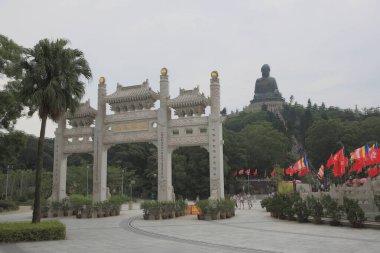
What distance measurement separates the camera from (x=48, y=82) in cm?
1698

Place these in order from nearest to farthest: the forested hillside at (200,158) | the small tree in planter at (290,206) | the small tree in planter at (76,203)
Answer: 1. the small tree in planter at (290,206)
2. the small tree in planter at (76,203)
3. the forested hillside at (200,158)

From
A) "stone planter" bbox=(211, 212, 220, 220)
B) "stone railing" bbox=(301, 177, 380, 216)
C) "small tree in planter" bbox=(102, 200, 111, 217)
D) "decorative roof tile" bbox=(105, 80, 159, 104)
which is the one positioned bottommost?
"stone planter" bbox=(211, 212, 220, 220)

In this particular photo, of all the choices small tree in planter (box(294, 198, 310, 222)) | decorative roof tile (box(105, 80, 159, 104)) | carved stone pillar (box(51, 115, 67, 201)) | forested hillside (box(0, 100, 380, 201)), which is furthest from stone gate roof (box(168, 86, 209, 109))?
forested hillside (box(0, 100, 380, 201))

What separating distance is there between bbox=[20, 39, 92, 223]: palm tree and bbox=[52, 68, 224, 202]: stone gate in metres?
10.1

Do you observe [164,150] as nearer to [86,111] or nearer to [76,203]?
[86,111]

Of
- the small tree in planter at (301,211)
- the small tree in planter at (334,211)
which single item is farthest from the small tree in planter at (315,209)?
the small tree in planter at (334,211)

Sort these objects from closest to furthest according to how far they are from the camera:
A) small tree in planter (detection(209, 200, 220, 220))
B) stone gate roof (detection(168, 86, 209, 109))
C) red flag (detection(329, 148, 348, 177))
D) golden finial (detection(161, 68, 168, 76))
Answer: red flag (detection(329, 148, 348, 177))
small tree in planter (detection(209, 200, 220, 220))
stone gate roof (detection(168, 86, 209, 109))
golden finial (detection(161, 68, 168, 76))

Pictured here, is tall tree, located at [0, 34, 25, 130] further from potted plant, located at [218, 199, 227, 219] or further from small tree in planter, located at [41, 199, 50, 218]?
potted plant, located at [218, 199, 227, 219]

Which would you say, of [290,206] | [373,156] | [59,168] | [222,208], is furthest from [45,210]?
[373,156]

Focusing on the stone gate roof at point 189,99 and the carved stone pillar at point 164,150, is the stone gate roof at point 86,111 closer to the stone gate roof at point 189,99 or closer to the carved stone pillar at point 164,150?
the carved stone pillar at point 164,150

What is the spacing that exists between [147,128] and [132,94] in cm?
295

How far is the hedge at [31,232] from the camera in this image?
14047 mm

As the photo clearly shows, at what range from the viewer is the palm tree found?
1639 centimetres

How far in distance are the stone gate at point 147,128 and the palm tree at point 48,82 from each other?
10062 millimetres
